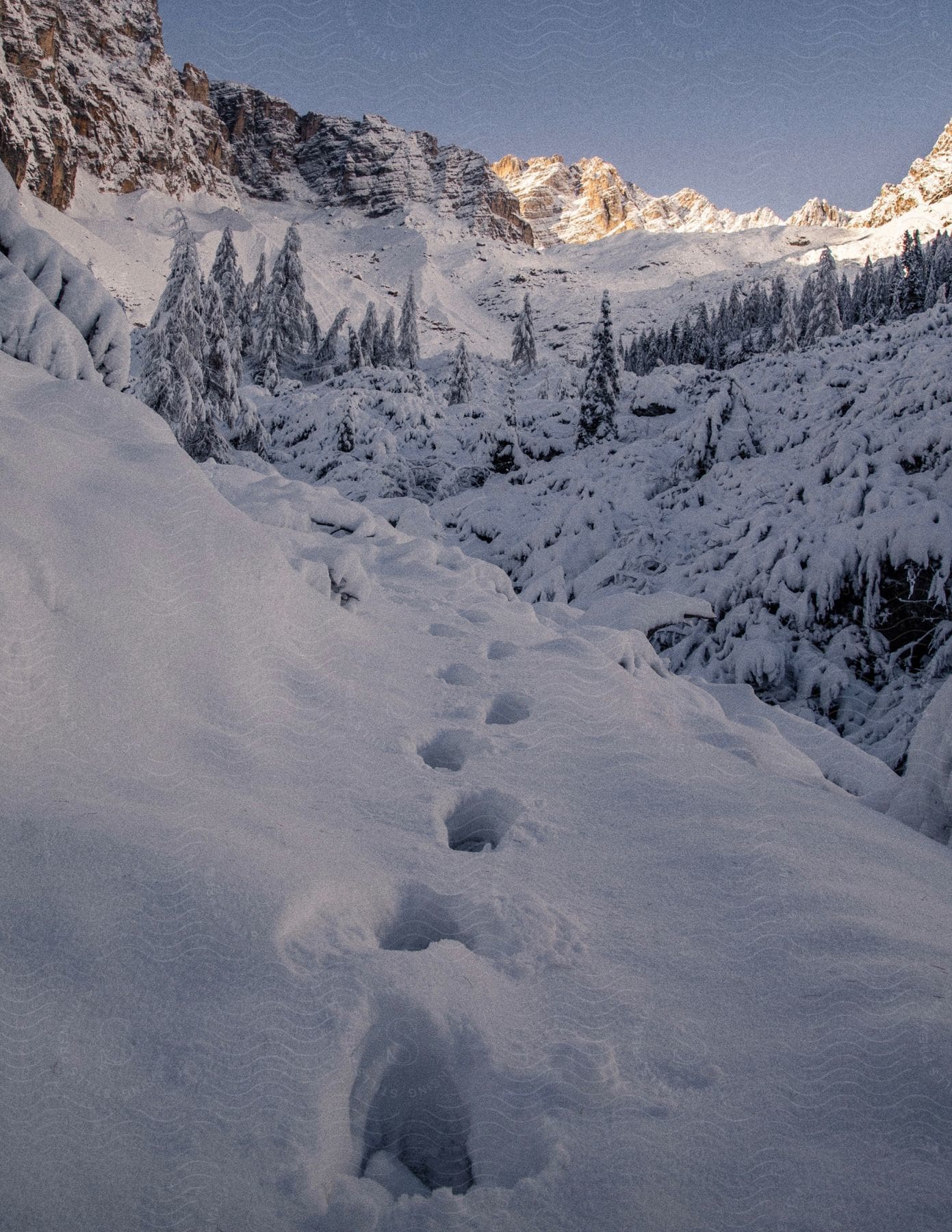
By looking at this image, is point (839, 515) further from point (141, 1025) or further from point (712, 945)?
point (141, 1025)

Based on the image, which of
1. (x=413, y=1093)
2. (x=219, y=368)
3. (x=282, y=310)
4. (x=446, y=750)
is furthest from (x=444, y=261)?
(x=413, y=1093)

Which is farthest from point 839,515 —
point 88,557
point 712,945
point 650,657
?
point 88,557

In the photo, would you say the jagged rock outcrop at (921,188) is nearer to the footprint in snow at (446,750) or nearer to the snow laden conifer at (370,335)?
the snow laden conifer at (370,335)

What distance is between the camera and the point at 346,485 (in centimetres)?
1927

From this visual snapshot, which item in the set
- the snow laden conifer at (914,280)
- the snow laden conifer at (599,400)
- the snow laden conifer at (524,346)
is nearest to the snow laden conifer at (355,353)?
the snow laden conifer at (524,346)

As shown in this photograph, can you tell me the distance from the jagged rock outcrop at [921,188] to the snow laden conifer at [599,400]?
463 feet

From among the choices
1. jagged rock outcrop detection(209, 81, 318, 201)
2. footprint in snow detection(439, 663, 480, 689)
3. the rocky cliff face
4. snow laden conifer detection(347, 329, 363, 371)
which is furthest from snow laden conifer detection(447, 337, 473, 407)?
jagged rock outcrop detection(209, 81, 318, 201)

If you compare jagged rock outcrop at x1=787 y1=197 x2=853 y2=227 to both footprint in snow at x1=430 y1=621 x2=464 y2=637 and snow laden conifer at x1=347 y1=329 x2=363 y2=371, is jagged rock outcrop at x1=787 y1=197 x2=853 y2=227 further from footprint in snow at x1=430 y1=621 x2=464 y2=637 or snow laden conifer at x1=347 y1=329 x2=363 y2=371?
footprint in snow at x1=430 y1=621 x2=464 y2=637

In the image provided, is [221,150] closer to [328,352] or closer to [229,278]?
[229,278]

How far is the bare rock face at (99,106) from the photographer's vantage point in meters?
64.3

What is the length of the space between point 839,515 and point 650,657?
466cm

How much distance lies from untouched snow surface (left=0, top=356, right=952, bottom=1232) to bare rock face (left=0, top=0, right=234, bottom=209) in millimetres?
74649

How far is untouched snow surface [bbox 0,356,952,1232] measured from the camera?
1.36 meters

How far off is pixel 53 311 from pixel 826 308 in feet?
180
